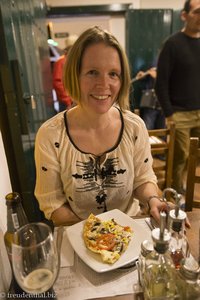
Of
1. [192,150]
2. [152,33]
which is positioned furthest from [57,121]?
[152,33]

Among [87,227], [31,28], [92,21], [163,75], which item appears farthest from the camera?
[92,21]

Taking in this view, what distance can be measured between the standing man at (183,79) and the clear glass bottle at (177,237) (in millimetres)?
1580

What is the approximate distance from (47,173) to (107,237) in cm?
41

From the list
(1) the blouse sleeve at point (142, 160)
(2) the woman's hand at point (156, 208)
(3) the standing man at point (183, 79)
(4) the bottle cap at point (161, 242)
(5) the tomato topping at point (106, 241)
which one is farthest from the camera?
(3) the standing man at point (183, 79)

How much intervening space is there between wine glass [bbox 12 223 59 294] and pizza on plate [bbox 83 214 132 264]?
20cm

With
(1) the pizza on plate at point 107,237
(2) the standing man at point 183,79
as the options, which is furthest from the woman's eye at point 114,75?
(2) the standing man at point 183,79

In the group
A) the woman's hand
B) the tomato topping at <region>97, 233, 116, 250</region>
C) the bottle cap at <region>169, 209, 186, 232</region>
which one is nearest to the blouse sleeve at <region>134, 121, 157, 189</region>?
the woman's hand

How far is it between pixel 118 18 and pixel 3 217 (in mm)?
4241

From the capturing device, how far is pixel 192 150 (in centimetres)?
122

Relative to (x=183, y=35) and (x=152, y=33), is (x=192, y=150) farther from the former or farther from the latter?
(x=152, y=33)

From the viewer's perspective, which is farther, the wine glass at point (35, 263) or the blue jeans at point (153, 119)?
the blue jeans at point (153, 119)

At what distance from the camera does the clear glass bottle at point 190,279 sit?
518 millimetres

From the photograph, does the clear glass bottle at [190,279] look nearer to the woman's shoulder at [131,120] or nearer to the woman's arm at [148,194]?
the woman's arm at [148,194]

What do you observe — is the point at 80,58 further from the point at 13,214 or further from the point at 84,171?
the point at 13,214
